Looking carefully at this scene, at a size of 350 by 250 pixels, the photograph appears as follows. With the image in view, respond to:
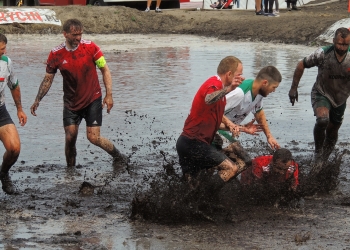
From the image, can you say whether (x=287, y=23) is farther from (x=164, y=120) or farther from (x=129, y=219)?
(x=129, y=219)

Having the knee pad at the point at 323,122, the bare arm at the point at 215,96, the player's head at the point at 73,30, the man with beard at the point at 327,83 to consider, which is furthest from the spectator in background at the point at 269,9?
the bare arm at the point at 215,96

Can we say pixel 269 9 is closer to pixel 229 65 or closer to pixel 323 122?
pixel 323 122

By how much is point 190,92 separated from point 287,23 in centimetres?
1140

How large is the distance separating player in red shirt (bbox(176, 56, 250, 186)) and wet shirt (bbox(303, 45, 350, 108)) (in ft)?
8.13

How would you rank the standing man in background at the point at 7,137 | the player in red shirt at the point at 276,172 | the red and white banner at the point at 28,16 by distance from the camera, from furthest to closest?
the red and white banner at the point at 28,16 → the standing man in background at the point at 7,137 → the player in red shirt at the point at 276,172

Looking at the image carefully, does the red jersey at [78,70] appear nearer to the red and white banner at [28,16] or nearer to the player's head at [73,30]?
the player's head at [73,30]

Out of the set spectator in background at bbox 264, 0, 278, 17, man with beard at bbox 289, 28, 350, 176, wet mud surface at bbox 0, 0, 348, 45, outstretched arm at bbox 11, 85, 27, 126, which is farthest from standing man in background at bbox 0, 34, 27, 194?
spectator in background at bbox 264, 0, 278, 17

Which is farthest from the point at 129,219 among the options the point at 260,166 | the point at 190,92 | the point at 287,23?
the point at 287,23

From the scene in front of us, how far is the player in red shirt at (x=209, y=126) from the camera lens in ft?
24.1

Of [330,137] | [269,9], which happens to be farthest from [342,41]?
[269,9]

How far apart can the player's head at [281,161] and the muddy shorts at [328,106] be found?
1794 millimetres

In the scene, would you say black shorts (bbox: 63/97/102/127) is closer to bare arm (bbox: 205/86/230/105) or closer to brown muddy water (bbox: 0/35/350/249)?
brown muddy water (bbox: 0/35/350/249)

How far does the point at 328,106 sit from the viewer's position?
32.1 ft

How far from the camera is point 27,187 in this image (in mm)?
8852
